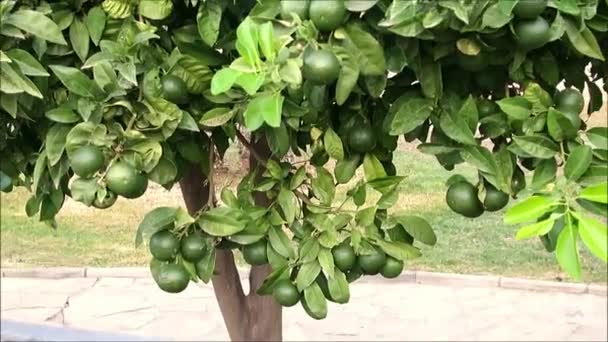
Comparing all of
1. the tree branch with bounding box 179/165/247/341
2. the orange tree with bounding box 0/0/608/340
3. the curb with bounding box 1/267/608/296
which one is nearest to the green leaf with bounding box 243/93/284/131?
the orange tree with bounding box 0/0/608/340

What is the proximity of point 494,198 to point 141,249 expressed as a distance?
385 cm

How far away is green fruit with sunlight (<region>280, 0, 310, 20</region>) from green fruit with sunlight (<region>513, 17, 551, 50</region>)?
177 millimetres

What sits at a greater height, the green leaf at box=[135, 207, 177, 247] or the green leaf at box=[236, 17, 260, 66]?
the green leaf at box=[236, 17, 260, 66]

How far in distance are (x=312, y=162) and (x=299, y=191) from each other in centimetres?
5

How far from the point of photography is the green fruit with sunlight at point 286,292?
0.83m

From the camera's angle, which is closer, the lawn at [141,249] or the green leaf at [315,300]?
the green leaf at [315,300]

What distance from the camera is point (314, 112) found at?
0.77 metres

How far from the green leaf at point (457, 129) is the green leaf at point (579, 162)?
9cm

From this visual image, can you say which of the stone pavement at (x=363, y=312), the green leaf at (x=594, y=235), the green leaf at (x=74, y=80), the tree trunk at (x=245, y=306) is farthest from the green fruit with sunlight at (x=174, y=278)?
the stone pavement at (x=363, y=312)

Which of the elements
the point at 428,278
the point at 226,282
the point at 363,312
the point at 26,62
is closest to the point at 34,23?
the point at 26,62

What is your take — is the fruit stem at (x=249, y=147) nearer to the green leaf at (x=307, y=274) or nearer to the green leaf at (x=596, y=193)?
the green leaf at (x=307, y=274)

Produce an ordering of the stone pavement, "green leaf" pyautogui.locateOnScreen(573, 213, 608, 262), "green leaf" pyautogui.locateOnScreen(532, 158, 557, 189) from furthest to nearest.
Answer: the stone pavement, "green leaf" pyautogui.locateOnScreen(532, 158, 557, 189), "green leaf" pyautogui.locateOnScreen(573, 213, 608, 262)

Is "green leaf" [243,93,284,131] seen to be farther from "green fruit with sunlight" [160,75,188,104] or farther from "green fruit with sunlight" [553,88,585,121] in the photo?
"green fruit with sunlight" [553,88,585,121]

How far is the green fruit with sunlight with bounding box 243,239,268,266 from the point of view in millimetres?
847
